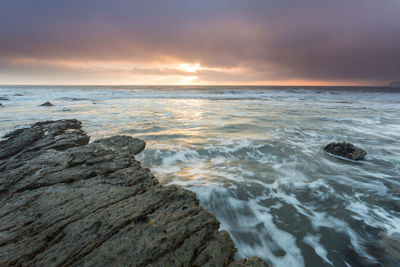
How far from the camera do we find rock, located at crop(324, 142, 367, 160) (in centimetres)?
724

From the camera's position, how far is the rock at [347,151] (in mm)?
7241

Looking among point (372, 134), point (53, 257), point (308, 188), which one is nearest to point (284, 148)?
point (308, 188)

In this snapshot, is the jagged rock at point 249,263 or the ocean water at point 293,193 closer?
the jagged rock at point 249,263

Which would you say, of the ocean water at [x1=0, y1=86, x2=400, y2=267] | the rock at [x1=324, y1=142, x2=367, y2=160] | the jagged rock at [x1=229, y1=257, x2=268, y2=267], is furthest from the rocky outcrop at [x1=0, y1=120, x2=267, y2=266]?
the rock at [x1=324, y1=142, x2=367, y2=160]

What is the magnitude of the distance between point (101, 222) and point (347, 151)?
29.0 ft

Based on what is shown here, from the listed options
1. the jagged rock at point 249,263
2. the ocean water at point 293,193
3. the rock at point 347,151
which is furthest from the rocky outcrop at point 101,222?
the rock at point 347,151

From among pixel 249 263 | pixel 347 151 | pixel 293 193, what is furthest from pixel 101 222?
pixel 347 151

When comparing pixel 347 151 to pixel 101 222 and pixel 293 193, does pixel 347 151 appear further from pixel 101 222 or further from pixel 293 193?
pixel 101 222

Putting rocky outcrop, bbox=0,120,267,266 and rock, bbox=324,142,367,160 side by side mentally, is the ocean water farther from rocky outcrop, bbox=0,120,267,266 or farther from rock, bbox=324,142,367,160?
rocky outcrop, bbox=0,120,267,266

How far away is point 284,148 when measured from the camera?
27.8ft

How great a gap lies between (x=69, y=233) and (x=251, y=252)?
3.05m

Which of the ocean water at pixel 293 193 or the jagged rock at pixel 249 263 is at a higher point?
the jagged rock at pixel 249 263

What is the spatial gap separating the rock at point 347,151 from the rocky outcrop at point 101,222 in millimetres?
7051

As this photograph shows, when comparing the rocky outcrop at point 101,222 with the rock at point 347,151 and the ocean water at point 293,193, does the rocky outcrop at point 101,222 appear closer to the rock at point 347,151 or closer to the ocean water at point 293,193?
the ocean water at point 293,193
